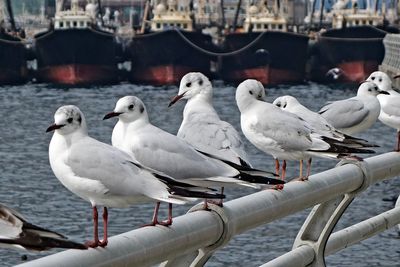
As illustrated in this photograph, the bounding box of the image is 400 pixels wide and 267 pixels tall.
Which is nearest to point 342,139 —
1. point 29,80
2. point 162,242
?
point 162,242

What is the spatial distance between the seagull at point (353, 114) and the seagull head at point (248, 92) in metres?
2.27

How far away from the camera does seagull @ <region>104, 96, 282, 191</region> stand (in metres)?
5.31

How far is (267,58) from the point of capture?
102 meters

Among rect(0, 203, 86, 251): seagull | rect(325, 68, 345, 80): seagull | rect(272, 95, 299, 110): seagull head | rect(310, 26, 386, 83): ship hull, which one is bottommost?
rect(325, 68, 345, 80): seagull

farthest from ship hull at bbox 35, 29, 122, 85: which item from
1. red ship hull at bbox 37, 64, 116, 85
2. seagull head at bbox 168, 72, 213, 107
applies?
seagull head at bbox 168, 72, 213, 107

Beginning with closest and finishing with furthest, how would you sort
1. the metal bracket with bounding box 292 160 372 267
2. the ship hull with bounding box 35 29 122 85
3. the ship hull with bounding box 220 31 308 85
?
the metal bracket with bounding box 292 160 372 267 → the ship hull with bounding box 35 29 122 85 → the ship hull with bounding box 220 31 308 85

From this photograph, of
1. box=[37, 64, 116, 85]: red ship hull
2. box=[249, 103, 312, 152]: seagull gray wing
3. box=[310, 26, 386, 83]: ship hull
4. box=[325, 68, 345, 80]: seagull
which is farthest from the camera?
box=[325, 68, 345, 80]: seagull

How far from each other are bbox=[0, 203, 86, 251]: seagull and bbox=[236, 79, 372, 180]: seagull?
3405 mm

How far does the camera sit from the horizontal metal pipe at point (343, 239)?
4.97 m

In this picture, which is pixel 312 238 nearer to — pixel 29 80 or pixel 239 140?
pixel 239 140

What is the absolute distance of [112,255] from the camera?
146 inches

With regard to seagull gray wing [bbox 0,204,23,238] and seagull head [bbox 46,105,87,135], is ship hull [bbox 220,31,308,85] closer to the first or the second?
seagull head [bbox 46,105,87,135]

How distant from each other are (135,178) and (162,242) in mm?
825

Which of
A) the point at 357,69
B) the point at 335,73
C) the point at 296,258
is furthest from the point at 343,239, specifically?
the point at 335,73
